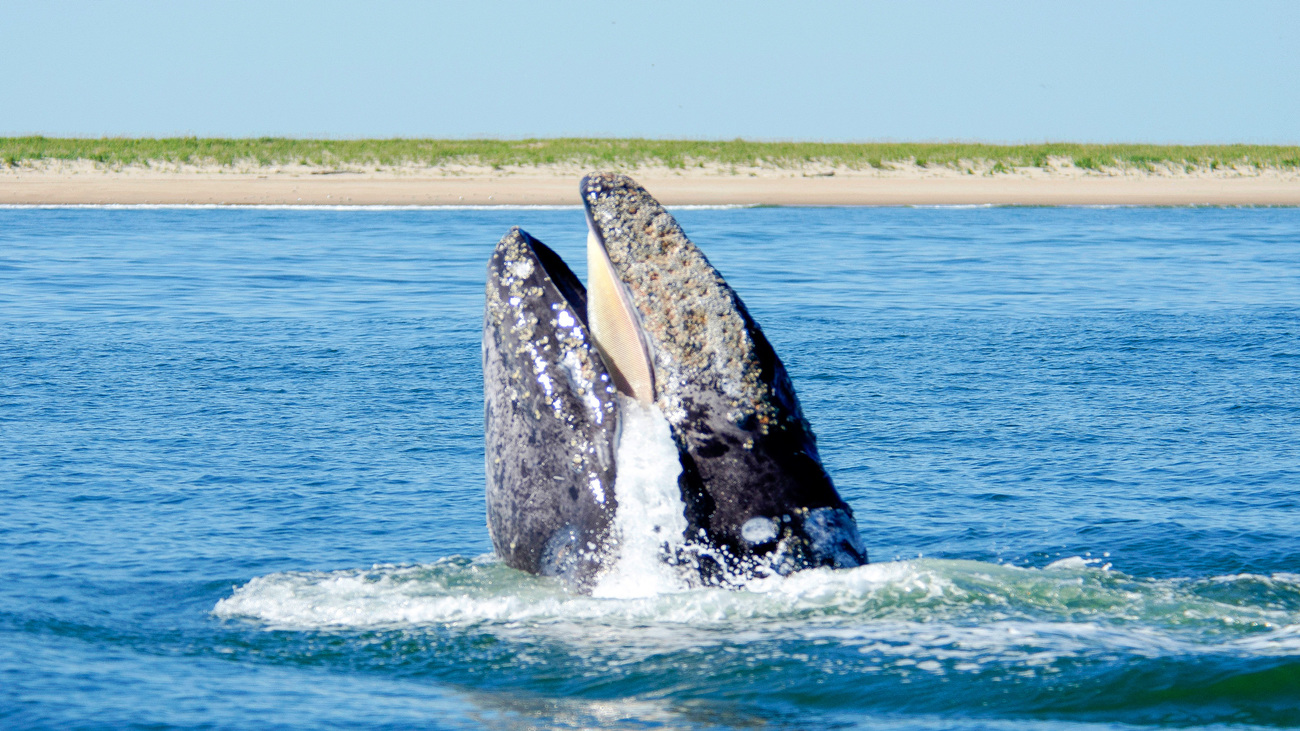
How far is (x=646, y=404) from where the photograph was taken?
389cm

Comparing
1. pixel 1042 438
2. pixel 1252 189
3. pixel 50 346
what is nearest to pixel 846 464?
pixel 1042 438

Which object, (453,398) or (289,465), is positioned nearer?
(289,465)

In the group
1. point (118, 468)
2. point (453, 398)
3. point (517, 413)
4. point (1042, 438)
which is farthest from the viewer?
point (453, 398)

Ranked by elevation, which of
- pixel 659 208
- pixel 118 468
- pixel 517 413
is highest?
pixel 659 208

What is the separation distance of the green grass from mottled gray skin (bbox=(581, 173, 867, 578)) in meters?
42.4

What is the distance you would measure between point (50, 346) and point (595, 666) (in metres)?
A: 8.45

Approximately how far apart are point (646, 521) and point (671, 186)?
37.9m

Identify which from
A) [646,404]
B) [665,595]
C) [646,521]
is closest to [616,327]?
[646,404]

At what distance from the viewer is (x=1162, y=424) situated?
7.80m

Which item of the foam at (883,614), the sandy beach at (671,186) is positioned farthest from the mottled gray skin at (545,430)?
the sandy beach at (671,186)

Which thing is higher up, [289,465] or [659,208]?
[659,208]

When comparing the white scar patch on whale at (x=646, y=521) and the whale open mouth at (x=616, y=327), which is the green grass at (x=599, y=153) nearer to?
the whale open mouth at (x=616, y=327)

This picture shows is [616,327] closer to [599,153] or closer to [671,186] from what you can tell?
[671,186]

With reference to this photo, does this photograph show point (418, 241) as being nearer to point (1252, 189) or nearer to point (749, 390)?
point (749, 390)
